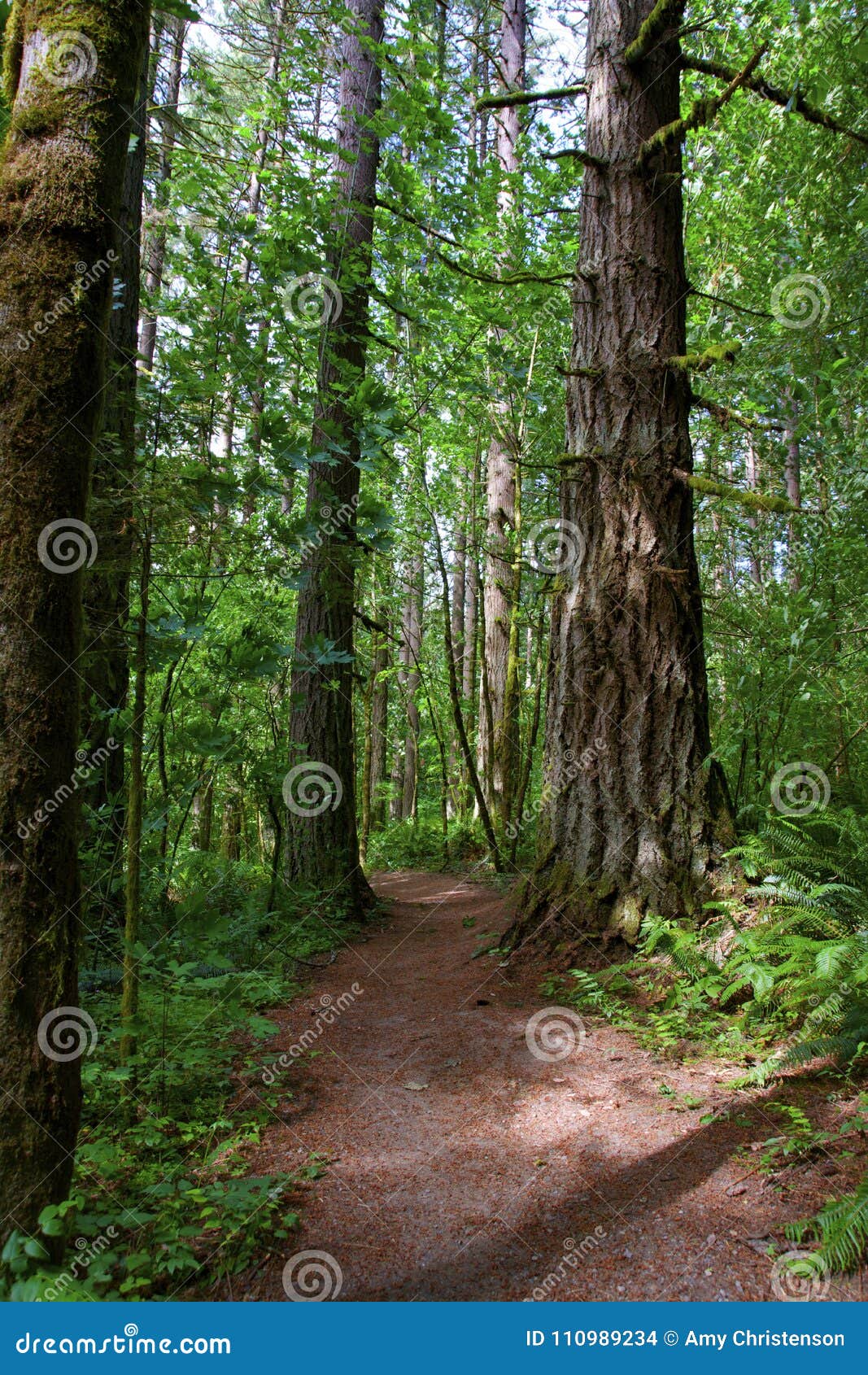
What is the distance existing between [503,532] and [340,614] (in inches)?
135

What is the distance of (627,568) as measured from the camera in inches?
184

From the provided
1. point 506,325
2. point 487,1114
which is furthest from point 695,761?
point 506,325

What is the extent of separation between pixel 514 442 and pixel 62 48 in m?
6.19

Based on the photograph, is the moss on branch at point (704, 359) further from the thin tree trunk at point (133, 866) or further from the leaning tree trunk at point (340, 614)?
the thin tree trunk at point (133, 866)

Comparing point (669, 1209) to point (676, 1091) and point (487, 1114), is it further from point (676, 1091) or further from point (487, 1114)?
point (487, 1114)

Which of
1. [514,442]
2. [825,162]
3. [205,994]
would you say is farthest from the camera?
[514,442]

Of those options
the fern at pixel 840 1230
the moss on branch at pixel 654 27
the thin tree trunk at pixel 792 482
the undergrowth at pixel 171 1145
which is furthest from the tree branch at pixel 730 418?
the undergrowth at pixel 171 1145

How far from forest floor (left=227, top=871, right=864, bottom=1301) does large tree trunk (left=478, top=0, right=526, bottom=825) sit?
5.01 m

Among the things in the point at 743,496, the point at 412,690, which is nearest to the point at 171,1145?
the point at 743,496

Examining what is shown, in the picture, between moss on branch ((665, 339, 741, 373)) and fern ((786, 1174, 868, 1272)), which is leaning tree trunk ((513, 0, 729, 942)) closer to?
moss on branch ((665, 339, 741, 373))

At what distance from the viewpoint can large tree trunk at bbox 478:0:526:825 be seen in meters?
8.52

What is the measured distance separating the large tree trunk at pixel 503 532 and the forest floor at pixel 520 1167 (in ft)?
16.4

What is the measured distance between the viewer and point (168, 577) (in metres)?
3.72

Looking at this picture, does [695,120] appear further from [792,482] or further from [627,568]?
[792,482]
